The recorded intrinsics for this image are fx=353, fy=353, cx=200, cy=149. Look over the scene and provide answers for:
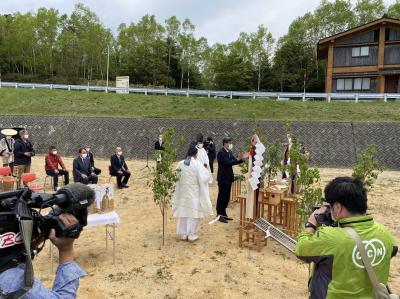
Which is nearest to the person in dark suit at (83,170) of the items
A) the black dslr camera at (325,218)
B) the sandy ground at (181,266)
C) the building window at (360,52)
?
the sandy ground at (181,266)

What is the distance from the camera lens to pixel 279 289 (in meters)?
4.95

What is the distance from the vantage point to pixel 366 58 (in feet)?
87.4

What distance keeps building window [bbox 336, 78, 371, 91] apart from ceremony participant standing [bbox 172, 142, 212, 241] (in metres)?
24.2

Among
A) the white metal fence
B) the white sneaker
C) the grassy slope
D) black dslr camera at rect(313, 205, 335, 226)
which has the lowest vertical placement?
the white sneaker

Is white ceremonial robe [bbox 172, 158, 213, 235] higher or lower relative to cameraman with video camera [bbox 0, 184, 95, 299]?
lower

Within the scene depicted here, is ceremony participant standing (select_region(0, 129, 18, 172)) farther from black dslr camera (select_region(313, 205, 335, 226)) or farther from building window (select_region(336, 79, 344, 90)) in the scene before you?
building window (select_region(336, 79, 344, 90))

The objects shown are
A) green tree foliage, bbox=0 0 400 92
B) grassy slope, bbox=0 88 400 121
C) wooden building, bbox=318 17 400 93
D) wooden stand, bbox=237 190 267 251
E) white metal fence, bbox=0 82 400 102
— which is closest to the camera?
wooden stand, bbox=237 190 267 251

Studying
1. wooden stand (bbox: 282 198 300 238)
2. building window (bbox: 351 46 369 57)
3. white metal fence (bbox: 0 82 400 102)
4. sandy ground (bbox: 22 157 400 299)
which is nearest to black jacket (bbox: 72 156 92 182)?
sandy ground (bbox: 22 157 400 299)

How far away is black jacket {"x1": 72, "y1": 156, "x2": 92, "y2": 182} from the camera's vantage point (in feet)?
33.8

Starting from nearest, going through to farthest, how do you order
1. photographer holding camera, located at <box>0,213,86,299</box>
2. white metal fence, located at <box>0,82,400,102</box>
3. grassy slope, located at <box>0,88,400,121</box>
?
photographer holding camera, located at <box>0,213,86,299</box>, grassy slope, located at <box>0,88,400,121</box>, white metal fence, located at <box>0,82,400,102</box>

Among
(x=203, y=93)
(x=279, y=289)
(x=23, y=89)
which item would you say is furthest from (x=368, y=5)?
(x=279, y=289)

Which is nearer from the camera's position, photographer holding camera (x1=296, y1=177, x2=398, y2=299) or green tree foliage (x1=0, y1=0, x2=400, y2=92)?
photographer holding camera (x1=296, y1=177, x2=398, y2=299)

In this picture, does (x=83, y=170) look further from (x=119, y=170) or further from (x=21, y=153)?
(x=21, y=153)

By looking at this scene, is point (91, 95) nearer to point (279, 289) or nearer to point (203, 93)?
point (203, 93)
